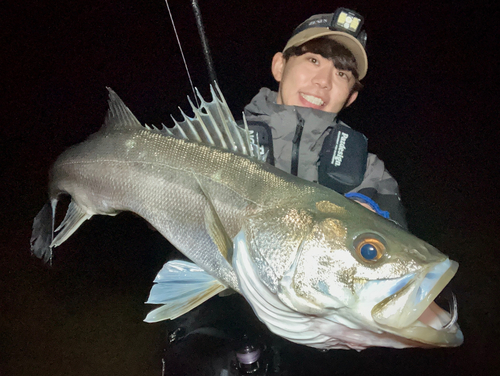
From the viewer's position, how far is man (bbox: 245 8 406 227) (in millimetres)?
1555

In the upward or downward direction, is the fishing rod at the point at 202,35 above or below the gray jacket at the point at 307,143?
above

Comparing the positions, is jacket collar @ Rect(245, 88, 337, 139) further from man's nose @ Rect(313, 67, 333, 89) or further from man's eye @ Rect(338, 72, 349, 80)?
man's eye @ Rect(338, 72, 349, 80)

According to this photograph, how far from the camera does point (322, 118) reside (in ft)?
5.29

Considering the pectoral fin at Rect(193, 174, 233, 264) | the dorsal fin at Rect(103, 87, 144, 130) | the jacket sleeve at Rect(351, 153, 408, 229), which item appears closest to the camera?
the pectoral fin at Rect(193, 174, 233, 264)

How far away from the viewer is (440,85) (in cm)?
769

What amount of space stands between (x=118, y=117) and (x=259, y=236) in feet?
3.04

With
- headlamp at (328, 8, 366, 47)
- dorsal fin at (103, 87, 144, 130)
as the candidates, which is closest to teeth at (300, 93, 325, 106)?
headlamp at (328, 8, 366, 47)

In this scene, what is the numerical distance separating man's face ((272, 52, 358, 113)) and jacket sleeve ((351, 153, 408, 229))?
0.47 m

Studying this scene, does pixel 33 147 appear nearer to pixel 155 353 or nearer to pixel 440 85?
pixel 155 353

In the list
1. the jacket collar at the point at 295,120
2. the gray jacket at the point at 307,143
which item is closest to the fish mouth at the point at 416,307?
the gray jacket at the point at 307,143

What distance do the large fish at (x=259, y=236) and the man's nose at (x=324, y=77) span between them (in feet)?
2.87

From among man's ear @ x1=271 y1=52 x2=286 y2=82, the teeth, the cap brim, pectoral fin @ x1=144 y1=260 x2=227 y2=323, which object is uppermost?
the cap brim

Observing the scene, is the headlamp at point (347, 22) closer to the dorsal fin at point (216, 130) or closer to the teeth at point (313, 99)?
the teeth at point (313, 99)

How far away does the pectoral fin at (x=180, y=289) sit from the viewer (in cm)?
99
